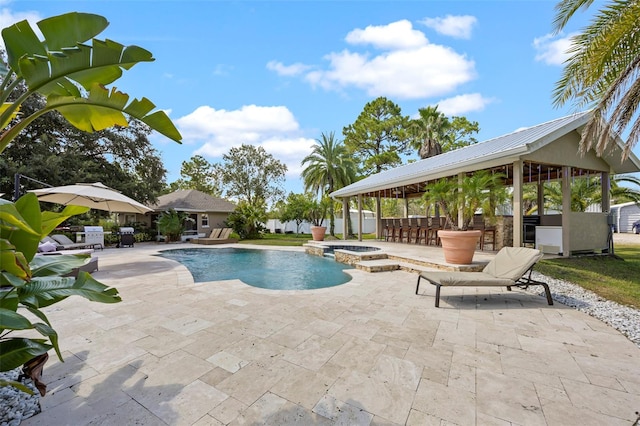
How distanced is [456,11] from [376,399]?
33.9 ft

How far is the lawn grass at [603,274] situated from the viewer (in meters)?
5.38

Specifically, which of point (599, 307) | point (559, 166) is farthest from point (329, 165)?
point (599, 307)

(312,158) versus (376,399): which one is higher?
(312,158)

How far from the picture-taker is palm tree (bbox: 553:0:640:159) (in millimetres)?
5797

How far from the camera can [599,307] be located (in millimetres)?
4656

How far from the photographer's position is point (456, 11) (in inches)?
326

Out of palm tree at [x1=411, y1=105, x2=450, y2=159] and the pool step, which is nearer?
the pool step

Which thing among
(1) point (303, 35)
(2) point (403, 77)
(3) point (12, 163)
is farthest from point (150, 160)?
(2) point (403, 77)

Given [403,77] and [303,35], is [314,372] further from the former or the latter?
[403,77]

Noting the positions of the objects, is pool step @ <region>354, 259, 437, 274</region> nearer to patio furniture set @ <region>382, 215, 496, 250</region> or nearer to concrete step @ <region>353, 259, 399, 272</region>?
concrete step @ <region>353, 259, 399, 272</region>

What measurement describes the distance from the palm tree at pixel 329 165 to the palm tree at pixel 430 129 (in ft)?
19.0

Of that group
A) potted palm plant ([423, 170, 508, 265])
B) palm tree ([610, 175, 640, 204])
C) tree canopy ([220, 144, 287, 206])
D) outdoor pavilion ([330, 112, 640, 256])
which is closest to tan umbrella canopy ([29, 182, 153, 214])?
potted palm plant ([423, 170, 508, 265])

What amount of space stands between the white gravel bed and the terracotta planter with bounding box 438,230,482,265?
1523 mm

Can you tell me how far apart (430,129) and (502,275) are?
1853cm
